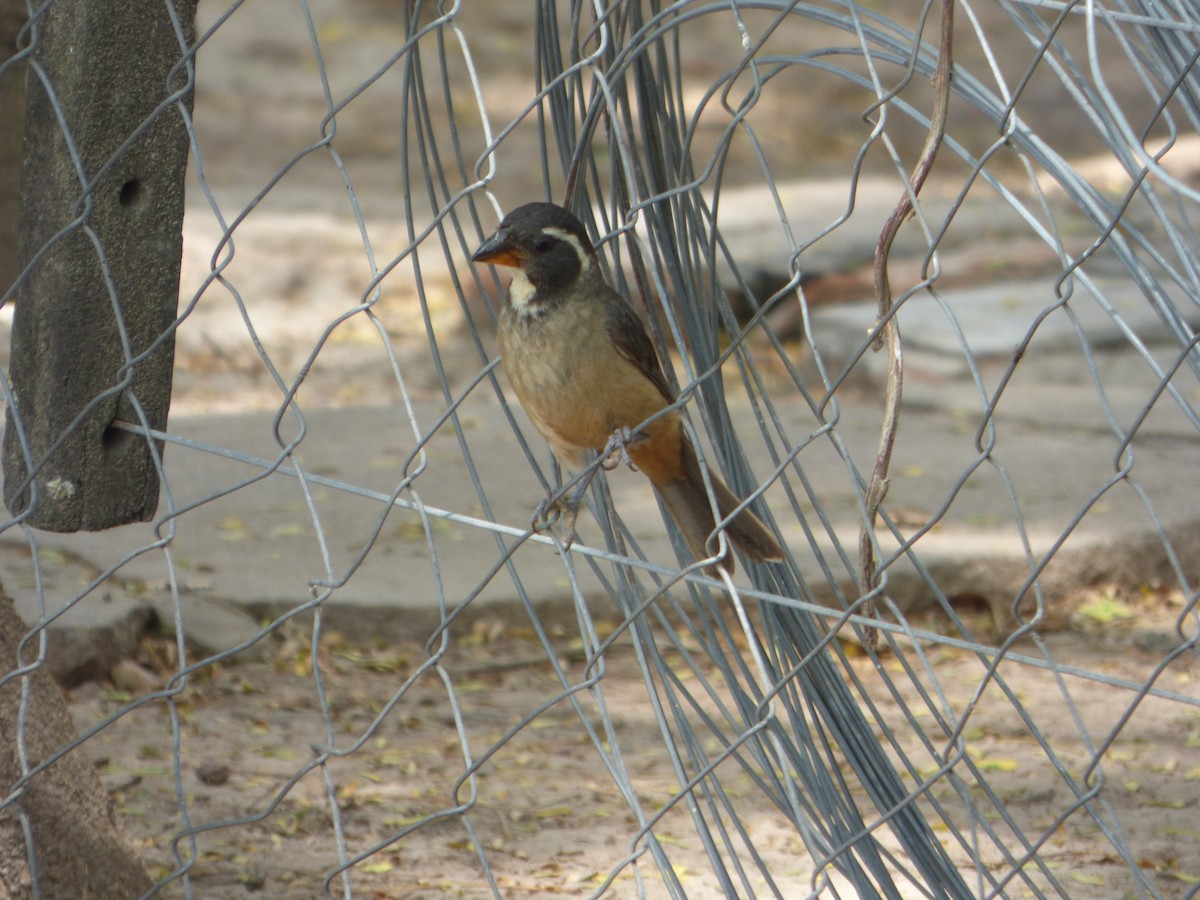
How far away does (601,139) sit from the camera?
10328 mm

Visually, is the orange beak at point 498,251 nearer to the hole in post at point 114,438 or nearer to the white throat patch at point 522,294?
the white throat patch at point 522,294

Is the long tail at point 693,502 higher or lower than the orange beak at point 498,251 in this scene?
lower

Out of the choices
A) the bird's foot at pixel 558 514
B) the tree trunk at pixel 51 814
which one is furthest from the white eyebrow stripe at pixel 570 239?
the tree trunk at pixel 51 814

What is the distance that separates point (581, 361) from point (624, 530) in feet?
1.01

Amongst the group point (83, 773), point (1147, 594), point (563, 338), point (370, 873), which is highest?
point (563, 338)

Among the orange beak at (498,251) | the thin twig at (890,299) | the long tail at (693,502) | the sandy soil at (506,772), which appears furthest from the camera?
the sandy soil at (506,772)

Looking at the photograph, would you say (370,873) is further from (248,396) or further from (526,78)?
(526,78)

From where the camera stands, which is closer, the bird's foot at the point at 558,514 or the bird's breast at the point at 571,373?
the bird's foot at the point at 558,514

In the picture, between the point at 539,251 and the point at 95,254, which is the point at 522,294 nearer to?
the point at 539,251

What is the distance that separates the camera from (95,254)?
7.17ft

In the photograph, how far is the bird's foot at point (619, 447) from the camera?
208cm

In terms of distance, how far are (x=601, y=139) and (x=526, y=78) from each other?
1794 mm

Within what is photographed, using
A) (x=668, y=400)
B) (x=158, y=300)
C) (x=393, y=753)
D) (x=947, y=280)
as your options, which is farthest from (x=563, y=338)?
(x=947, y=280)

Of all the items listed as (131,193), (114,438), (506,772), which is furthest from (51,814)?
(506,772)
